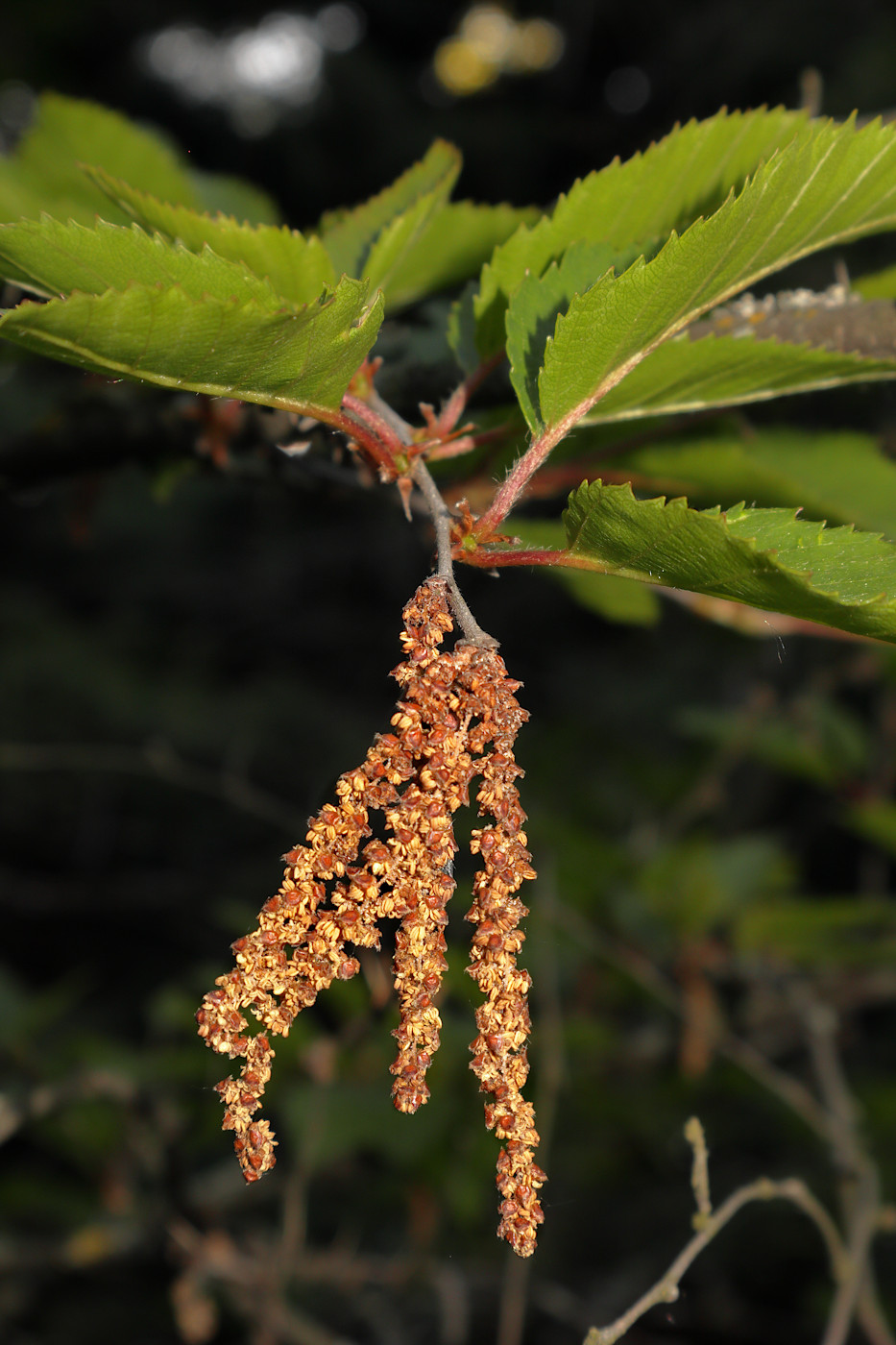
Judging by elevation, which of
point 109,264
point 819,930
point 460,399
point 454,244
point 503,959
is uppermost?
point 454,244

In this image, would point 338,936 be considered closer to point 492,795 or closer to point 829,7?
point 492,795

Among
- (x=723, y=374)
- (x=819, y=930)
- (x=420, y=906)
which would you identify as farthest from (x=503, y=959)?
(x=819, y=930)

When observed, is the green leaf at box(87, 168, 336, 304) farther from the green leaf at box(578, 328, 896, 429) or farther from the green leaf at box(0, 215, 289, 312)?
the green leaf at box(578, 328, 896, 429)

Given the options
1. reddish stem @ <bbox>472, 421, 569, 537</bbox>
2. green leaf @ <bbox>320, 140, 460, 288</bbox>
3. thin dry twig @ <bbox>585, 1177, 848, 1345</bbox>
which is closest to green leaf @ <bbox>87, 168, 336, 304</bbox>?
green leaf @ <bbox>320, 140, 460, 288</bbox>

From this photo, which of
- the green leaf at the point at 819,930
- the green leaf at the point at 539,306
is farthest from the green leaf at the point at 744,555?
the green leaf at the point at 819,930

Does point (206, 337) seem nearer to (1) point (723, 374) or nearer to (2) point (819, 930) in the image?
(1) point (723, 374)

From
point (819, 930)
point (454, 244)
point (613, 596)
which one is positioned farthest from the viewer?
point (819, 930)

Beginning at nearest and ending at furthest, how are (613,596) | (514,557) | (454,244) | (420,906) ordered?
(420,906)
(514,557)
(454,244)
(613,596)

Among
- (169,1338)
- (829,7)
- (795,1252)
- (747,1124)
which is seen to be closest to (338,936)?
(747,1124)
